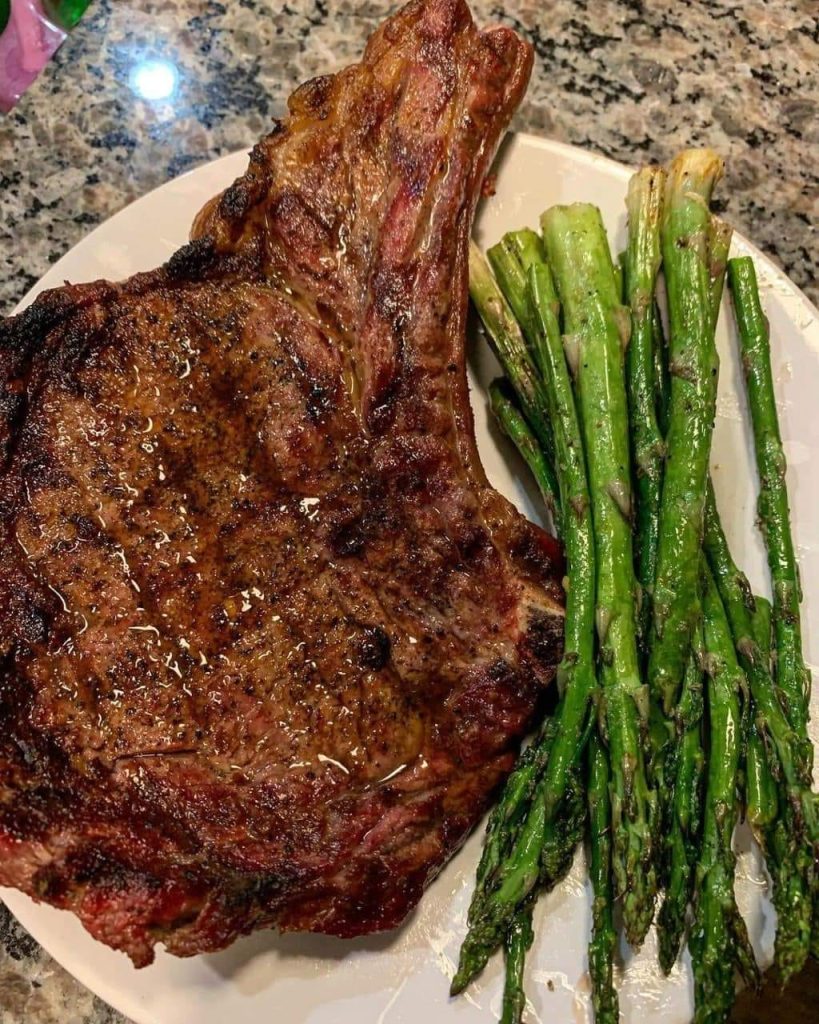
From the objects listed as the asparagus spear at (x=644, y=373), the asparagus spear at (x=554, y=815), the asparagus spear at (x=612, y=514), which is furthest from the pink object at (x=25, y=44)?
the asparagus spear at (x=554, y=815)

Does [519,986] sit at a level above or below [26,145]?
Answer: below

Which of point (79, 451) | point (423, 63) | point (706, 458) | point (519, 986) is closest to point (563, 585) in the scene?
point (706, 458)

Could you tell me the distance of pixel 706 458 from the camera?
229 centimetres

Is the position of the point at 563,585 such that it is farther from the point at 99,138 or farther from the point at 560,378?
the point at 99,138

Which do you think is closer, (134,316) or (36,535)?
(36,535)

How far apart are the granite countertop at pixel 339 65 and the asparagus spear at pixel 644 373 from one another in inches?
23.7

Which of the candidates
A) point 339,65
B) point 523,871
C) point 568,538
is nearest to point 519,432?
point 568,538

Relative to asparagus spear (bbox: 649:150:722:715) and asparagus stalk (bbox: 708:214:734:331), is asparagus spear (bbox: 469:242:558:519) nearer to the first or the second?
asparagus spear (bbox: 649:150:722:715)

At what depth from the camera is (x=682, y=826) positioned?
211 centimetres

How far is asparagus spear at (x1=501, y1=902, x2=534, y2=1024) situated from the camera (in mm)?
2104

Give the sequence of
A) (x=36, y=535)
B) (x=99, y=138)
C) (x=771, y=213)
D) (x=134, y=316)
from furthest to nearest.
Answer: (x=99, y=138) → (x=771, y=213) → (x=134, y=316) → (x=36, y=535)

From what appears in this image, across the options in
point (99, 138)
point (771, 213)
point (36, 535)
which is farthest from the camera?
point (99, 138)

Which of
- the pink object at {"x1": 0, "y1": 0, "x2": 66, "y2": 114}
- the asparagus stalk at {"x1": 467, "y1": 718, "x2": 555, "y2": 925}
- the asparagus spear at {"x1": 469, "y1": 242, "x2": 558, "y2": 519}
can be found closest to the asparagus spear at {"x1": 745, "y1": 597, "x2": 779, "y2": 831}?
the asparagus stalk at {"x1": 467, "y1": 718, "x2": 555, "y2": 925}

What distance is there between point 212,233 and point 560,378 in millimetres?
948
